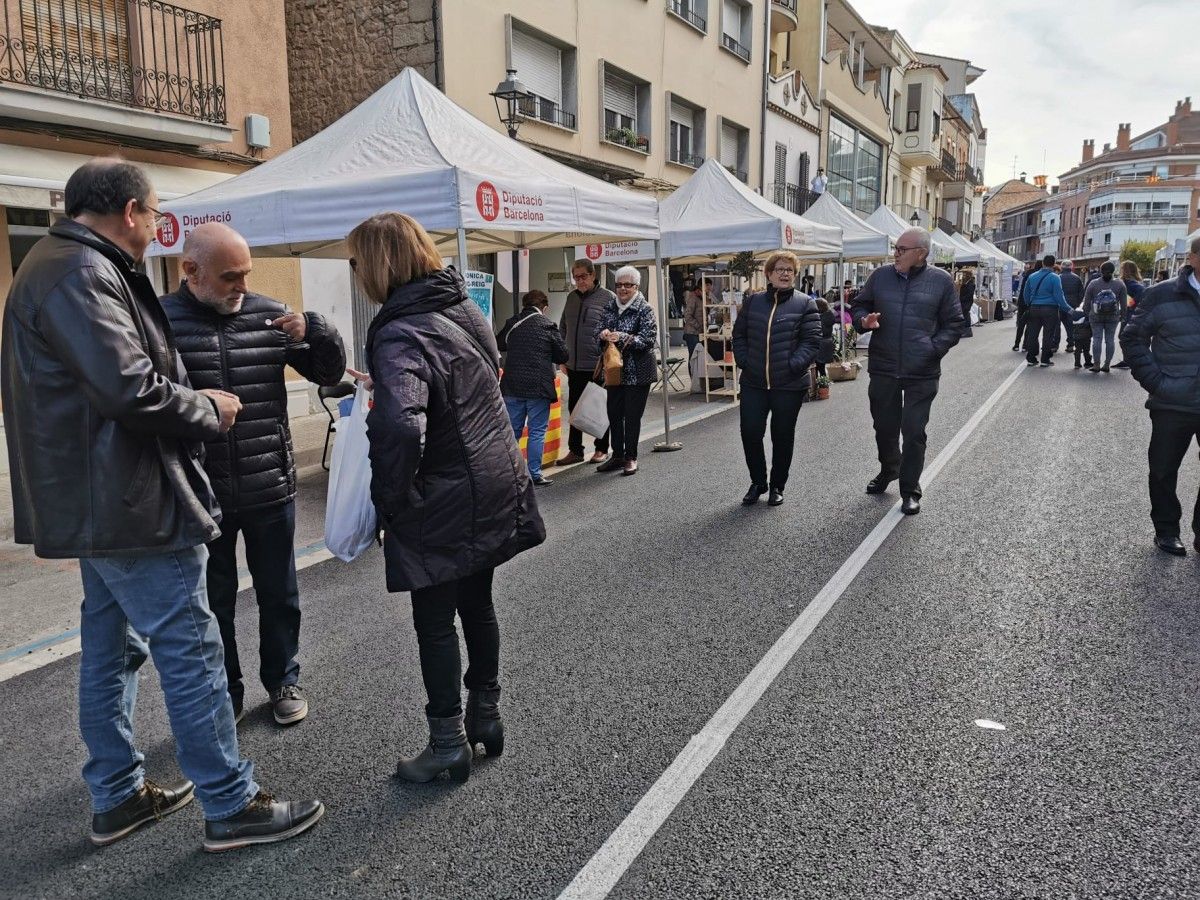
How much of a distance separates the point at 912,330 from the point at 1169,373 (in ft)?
5.36

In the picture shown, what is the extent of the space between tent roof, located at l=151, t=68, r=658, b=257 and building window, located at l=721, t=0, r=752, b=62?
1623cm

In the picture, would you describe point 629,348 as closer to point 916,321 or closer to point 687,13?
point 916,321

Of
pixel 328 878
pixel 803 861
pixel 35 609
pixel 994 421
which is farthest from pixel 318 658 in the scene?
pixel 994 421

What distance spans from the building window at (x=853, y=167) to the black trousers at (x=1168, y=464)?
27.0m

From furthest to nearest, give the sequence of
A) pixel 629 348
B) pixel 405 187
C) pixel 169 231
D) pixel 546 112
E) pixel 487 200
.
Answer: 1. pixel 546 112
2. pixel 629 348
3. pixel 169 231
4. pixel 487 200
5. pixel 405 187

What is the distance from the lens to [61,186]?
345 inches

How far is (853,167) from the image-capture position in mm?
33688

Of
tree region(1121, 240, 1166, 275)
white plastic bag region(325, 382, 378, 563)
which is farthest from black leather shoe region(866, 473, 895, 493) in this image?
tree region(1121, 240, 1166, 275)

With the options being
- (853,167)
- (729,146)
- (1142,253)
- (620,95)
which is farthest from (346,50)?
(1142,253)

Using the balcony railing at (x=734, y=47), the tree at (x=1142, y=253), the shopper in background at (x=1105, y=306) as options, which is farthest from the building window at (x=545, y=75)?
the tree at (x=1142, y=253)

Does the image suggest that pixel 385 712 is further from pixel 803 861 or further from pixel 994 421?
pixel 994 421

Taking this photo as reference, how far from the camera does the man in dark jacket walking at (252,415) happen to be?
119 inches

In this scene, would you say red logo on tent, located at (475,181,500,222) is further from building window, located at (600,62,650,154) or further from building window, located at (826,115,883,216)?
building window, located at (826,115,883,216)

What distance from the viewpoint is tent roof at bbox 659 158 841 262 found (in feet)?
38.8
